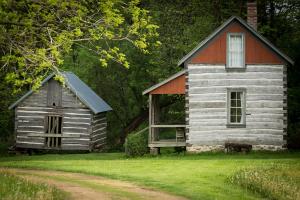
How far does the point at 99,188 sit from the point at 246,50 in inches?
652

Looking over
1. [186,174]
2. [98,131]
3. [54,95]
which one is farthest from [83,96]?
[186,174]

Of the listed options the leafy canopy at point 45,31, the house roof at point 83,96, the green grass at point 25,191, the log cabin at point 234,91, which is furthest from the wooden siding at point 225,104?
the green grass at point 25,191

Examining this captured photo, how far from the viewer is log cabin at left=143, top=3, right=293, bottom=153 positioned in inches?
1168

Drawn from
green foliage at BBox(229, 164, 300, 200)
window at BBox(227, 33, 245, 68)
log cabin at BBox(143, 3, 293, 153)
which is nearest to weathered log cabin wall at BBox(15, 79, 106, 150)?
log cabin at BBox(143, 3, 293, 153)

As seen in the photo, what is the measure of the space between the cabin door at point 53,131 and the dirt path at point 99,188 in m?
18.2

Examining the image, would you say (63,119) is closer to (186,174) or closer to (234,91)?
(234,91)

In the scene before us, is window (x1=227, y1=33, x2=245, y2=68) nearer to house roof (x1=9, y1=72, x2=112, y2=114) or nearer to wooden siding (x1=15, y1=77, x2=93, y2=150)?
house roof (x1=9, y1=72, x2=112, y2=114)

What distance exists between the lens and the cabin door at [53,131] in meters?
36.8

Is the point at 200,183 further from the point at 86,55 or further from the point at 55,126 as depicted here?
the point at 86,55

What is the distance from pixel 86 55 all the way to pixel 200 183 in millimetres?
28508

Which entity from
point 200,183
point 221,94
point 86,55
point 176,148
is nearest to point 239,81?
point 221,94

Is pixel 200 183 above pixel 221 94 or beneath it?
beneath

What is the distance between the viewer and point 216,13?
1559 inches

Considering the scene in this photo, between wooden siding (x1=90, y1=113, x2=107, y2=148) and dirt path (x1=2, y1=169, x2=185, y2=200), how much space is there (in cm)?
1799
